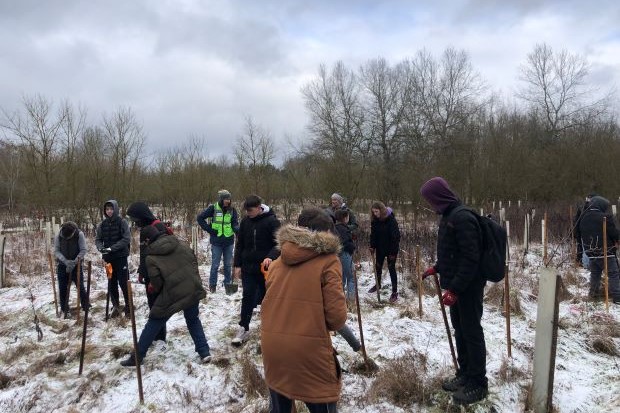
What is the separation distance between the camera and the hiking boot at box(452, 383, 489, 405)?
320 centimetres

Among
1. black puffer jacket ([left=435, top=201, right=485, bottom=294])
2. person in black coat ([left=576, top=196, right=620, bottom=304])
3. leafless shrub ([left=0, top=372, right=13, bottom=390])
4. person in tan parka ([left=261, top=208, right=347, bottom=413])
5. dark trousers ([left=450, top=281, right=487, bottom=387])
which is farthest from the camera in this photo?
person in black coat ([left=576, top=196, right=620, bottom=304])

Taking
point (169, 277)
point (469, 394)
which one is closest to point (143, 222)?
point (169, 277)

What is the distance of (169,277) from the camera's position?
3854 mm

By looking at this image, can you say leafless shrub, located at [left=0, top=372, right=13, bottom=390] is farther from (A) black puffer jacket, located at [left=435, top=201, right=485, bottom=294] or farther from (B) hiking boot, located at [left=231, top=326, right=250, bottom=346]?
(A) black puffer jacket, located at [left=435, top=201, right=485, bottom=294]

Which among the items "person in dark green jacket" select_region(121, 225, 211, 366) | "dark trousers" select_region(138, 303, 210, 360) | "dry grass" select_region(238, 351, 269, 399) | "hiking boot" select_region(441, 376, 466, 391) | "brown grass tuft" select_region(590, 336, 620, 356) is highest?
"person in dark green jacket" select_region(121, 225, 211, 366)

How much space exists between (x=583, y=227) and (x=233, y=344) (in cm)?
518

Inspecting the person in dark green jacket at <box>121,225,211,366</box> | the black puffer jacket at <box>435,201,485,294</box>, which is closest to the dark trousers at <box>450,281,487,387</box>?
the black puffer jacket at <box>435,201,485,294</box>

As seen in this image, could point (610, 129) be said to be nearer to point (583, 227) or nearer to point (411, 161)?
point (411, 161)

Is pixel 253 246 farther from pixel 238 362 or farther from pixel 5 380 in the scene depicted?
pixel 5 380

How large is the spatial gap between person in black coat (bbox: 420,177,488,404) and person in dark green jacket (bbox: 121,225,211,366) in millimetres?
2145

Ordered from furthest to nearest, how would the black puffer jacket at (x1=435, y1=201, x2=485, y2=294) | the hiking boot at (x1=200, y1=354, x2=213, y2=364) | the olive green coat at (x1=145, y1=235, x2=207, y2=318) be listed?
the hiking boot at (x1=200, y1=354, x2=213, y2=364) → the olive green coat at (x1=145, y1=235, x2=207, y2=318) → the black puffer jacket at (x1=435, y1=201, x2=485, y2=294)

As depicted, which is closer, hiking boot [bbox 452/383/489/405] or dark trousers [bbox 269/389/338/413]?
dark trousers [bbox 269/389/338/413]

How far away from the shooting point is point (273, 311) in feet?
7.22

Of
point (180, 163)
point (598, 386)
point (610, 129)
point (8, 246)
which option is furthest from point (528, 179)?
point (8, 246)
